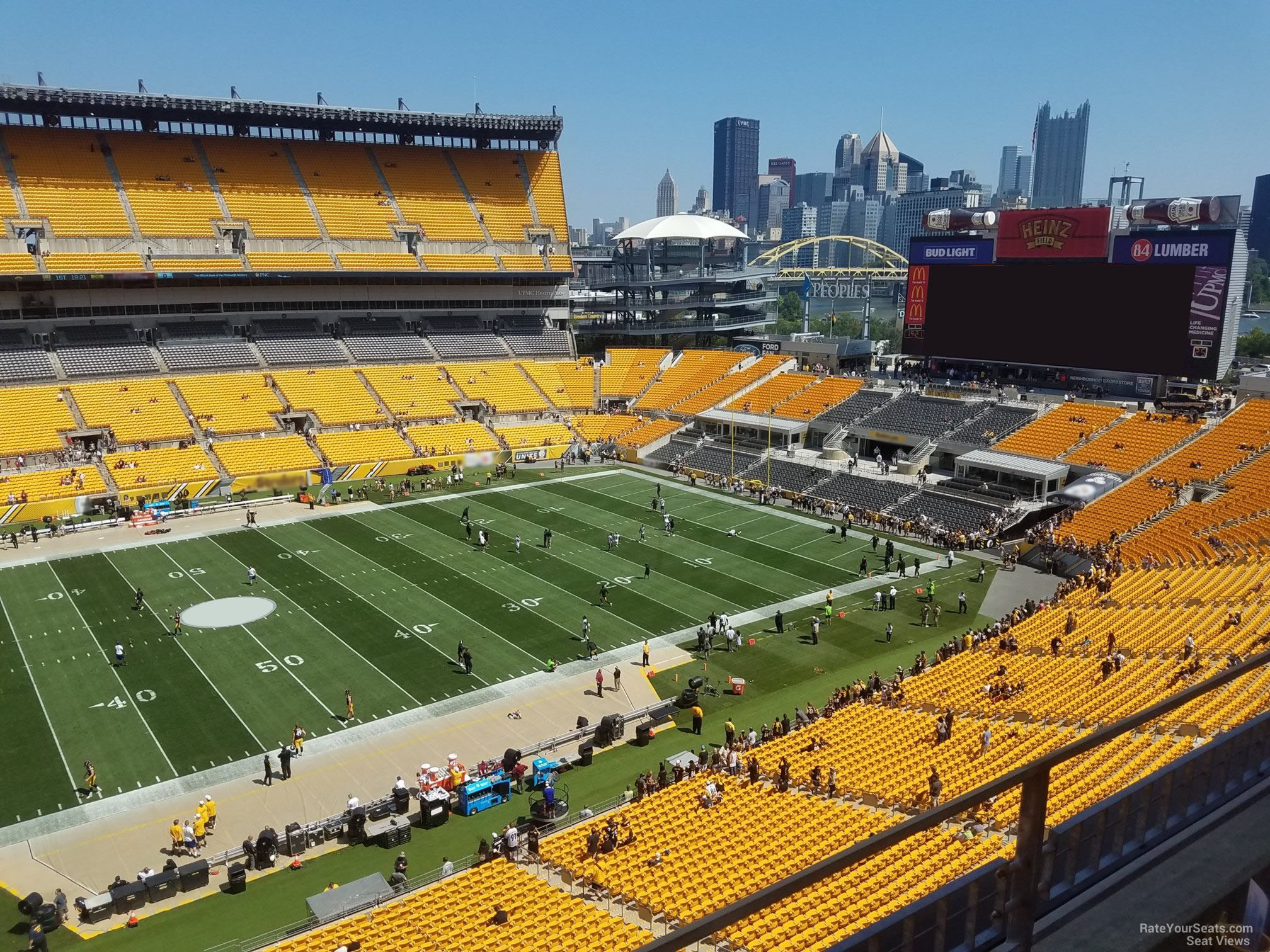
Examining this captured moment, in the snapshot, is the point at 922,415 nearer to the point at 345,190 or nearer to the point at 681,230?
the point at 681,230

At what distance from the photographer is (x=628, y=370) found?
248 ft

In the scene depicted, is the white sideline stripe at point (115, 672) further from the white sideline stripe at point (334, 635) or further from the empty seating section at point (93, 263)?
A: the empty seating section at point (93, 263)

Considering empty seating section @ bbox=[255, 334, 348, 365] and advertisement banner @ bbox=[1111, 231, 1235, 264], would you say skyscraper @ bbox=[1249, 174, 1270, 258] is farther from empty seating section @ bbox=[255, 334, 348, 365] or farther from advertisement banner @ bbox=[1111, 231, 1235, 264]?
empty seating section @ bbox=[255, 334, 348, 365]

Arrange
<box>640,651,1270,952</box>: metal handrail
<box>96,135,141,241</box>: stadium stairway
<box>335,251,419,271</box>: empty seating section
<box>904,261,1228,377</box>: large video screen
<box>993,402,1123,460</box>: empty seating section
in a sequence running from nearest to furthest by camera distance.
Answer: <box>640,651,1270,952</box>: metal handrail < <box>904,261,1228,377</box>: large video screen < <box>993,402,1123,460</box>: empty seating section < <box>96,135,141,241</box>: stadium stairway < <box>335,251,419,271</box>: empty seating section

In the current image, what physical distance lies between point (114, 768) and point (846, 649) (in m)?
21.8

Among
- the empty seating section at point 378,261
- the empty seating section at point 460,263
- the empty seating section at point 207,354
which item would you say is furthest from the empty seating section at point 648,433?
the empty seating section at point 207,354

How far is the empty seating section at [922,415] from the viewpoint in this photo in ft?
177

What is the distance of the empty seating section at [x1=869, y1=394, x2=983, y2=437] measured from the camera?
2124 inches

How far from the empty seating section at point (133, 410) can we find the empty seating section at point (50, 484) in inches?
167

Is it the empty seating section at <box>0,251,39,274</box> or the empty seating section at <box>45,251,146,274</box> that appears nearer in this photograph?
the empty seating section at <box>0,251,39,274</box>

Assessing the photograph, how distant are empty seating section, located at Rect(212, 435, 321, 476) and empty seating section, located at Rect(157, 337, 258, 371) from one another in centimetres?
925

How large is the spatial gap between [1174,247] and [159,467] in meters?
54.3
